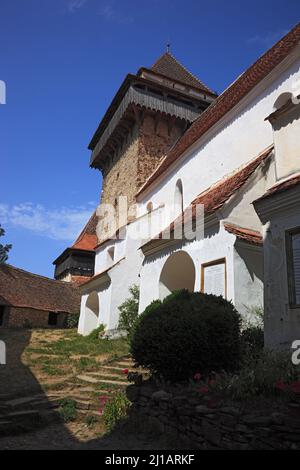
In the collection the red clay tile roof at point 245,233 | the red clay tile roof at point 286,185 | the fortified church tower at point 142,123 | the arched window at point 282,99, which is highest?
the fortified church tower at point 142,123

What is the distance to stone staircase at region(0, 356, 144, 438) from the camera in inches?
234

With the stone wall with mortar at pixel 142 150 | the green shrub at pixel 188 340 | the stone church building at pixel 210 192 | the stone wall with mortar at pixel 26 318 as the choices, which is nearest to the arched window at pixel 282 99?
the stone church building at pixel 210 192

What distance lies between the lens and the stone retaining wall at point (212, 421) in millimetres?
3877

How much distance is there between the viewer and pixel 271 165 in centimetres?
916

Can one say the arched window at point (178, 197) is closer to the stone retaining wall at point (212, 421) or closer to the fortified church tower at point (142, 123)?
the fortified church tower at point (142, 123)

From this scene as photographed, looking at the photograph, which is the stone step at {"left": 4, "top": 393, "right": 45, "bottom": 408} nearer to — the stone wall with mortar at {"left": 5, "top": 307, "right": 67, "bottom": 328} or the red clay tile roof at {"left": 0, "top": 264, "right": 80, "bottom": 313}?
the stone wall with mortar at {"left": 5, "top": 307, "right": 67, "bottom": 328}

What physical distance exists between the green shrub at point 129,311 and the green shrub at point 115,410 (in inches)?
297

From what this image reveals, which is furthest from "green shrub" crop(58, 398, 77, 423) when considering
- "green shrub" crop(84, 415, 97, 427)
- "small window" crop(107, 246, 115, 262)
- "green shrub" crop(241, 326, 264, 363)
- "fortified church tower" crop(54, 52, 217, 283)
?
"fortified church tower" crop(54, 52, 217, 283)

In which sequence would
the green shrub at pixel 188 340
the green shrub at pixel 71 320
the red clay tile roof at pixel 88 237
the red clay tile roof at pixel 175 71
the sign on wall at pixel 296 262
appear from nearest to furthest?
the green shrub at pixel 188 340
the sign on wall at pixel 296 262
the red clay tile roof at pixel 175 71
the green shrub at pixel 71 320
the red clay tile roof at pixel 88 237

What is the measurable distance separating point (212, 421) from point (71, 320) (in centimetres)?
2365

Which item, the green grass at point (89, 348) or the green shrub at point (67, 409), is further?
the green grass at point (89, 348)

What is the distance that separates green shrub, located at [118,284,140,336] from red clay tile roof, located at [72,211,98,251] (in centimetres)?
1795

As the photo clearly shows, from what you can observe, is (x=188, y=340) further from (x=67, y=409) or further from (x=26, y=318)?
(x=26, y=318)

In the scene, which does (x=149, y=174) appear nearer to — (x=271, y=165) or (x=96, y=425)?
(x=271, y=165)
